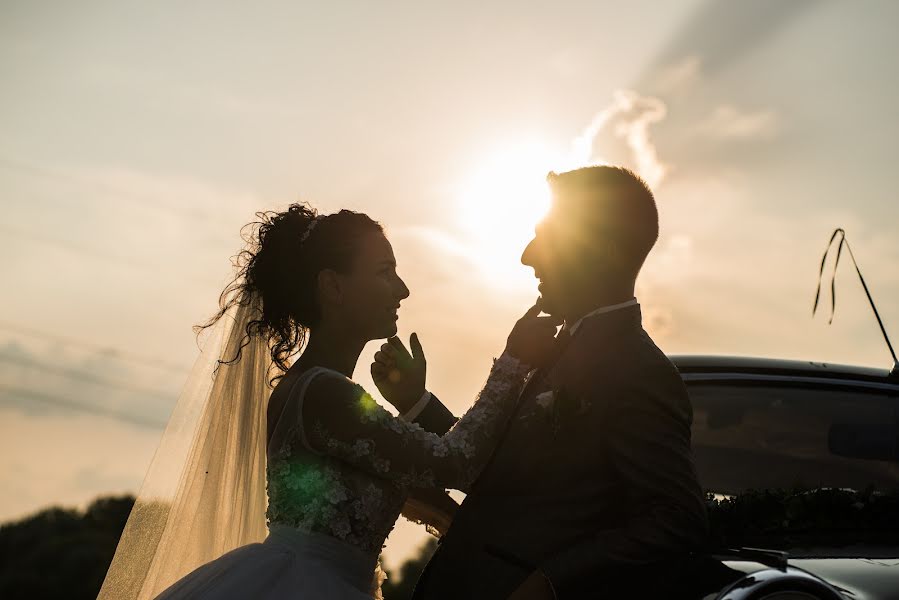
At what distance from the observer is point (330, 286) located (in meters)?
4.40

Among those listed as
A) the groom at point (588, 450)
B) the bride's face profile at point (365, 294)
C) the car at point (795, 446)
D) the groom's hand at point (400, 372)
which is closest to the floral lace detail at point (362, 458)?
the groom at point (588, 450)

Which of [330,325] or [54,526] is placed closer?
[330,325]

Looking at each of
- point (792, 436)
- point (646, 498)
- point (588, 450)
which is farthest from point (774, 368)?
point (646, 498)

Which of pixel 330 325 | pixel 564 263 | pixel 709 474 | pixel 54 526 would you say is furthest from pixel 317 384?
pixel 54 526

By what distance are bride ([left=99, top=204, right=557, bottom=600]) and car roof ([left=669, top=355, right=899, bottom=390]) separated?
110cm

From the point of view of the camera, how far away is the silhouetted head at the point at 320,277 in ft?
14.4

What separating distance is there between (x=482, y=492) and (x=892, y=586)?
1.45 meters

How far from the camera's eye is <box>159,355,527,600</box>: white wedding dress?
378 cm

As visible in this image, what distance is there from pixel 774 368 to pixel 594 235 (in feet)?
4.79

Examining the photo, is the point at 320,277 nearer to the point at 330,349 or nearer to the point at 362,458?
the point at 330,349

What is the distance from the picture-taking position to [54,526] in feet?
155

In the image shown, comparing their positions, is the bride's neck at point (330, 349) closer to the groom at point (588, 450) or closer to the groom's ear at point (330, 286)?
the groom's ear at point (330, 286)

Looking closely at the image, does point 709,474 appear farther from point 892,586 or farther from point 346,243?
point 346,243

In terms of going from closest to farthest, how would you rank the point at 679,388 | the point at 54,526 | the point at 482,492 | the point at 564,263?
1. the point at 679,388
2. the point at 482,492
3. the point at 564,263
4. the point at 54,526
